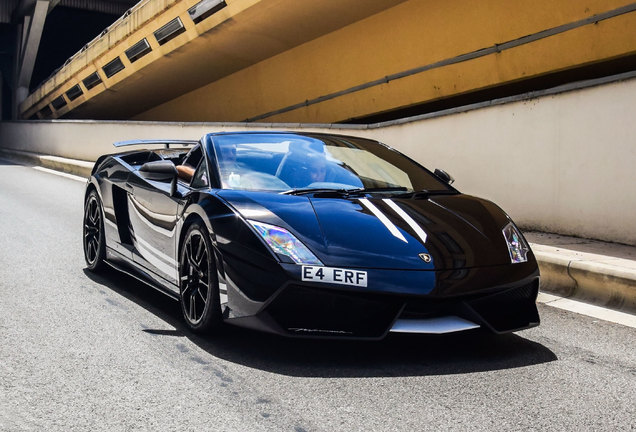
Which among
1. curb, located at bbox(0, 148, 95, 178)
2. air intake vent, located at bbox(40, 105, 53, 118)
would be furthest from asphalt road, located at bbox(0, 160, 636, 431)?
air intake vent, located at bbox(40, 105, 53, 118)

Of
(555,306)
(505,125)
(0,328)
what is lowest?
(555,306)

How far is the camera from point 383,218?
4.89 metres

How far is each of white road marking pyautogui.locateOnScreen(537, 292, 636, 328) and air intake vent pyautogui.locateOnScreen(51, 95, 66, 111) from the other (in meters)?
30.2

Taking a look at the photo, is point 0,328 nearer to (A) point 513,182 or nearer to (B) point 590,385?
(B) point 590,385

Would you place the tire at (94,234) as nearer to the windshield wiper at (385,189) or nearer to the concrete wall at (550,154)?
the windshield wiper at (385,189)

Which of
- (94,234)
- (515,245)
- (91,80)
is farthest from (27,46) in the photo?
(515,245)

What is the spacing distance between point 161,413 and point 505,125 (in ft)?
21.5

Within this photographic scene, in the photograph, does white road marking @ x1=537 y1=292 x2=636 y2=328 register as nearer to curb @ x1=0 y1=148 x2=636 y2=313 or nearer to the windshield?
curb @ x1=0 y1=148 x2=636 y2=313

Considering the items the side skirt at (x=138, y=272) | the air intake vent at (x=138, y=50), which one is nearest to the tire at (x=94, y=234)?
the side skirt at (x=138, y=272)

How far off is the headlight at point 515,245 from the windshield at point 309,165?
751 millimetres

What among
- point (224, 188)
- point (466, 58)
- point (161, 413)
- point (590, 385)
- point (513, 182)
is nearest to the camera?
point (161, 413)

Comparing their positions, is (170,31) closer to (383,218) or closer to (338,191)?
(338,191)

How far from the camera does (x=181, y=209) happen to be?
217 inches

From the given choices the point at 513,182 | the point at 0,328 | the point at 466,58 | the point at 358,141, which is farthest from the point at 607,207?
the point at 466,58
